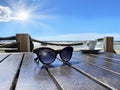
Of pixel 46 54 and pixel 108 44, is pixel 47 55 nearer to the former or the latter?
pixel 46 54

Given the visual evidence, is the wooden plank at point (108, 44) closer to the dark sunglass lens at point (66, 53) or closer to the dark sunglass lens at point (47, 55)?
the dark sunglass lens at point (66, 53)

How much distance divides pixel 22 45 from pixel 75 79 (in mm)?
2413

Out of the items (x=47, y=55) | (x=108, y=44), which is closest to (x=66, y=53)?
(x=47, y=55)

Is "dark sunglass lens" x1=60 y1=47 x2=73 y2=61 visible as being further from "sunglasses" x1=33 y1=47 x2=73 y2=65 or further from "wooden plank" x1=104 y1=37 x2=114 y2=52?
"wooden plank" x1=104 y1=37 x2=114 y2=52

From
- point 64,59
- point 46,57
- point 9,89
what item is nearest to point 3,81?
point 9,89

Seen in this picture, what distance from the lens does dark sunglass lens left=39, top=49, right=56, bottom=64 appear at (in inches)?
44.4

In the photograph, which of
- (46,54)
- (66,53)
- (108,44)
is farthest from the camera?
(108,44)

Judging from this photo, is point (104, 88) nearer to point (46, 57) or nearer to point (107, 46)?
point (46, 57)

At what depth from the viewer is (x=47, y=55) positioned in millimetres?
1143

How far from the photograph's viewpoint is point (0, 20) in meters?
12.5

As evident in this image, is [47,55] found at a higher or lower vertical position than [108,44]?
higher

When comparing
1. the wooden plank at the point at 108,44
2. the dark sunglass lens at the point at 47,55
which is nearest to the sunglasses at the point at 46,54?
the dark sunglass lens at the point at 47,55

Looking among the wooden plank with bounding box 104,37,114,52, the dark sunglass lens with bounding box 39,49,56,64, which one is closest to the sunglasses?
the dark sunglass lens with bounding box 39,49,56,64

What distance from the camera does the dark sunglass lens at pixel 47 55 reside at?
1129 millimetres
